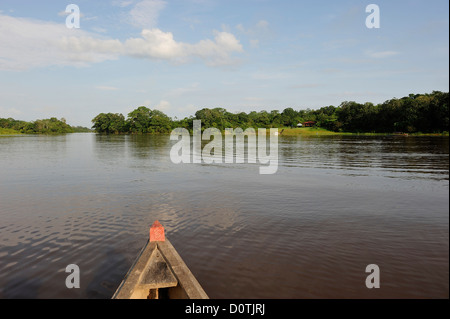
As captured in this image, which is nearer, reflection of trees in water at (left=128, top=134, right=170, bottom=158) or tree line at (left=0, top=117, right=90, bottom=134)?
reflection of trees in water at (left=128, top=134, right=170, bottom=158)

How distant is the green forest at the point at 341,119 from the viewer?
90.4 m

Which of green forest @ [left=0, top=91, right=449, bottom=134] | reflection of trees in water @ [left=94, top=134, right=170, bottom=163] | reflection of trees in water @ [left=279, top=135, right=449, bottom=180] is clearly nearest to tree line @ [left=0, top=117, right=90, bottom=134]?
green forest @ [left=0, top=91, right=449, bottom=134]

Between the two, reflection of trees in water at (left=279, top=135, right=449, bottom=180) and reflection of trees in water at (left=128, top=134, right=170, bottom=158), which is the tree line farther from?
reflection of trees in water at (left=279, top=135, right=449, bottom=180)

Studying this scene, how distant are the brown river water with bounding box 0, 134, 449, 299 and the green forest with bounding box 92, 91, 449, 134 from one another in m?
89.3

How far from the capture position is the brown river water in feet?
20.9

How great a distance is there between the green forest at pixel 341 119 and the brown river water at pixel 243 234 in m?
89.3

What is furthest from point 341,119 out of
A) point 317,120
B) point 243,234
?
point 243,234

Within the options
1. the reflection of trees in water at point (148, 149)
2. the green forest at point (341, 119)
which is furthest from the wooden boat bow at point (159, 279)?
the green forest at point (341, 119)

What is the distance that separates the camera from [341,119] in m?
131

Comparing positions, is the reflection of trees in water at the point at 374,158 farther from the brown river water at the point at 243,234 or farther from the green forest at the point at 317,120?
the green forest at the point at 317,120
